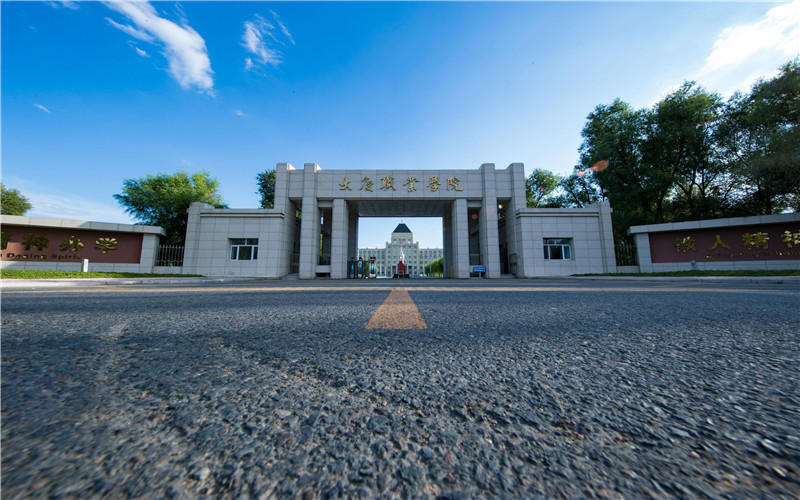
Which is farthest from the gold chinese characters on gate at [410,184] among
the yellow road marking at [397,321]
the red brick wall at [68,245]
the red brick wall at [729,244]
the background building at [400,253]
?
the background building at [400,253]

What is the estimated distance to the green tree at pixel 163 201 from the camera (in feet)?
68.1

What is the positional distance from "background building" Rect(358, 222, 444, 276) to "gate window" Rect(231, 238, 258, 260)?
6777cm

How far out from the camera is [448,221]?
76.3ft

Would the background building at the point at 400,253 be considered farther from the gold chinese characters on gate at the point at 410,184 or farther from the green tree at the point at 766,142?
the green tree at the point at 766,142

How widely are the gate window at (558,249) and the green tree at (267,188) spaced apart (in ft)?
72.9

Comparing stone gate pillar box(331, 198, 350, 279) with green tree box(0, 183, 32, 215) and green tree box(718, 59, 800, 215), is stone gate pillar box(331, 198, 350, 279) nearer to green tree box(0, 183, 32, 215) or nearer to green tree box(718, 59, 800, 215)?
green tree box(718, 59, 800, 215)

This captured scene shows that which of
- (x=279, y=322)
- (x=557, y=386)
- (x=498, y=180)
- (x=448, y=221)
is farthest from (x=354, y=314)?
(x=448, y=221)

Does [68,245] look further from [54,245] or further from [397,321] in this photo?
[397,321]

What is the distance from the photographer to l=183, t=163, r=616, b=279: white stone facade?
→ 17.9 meters

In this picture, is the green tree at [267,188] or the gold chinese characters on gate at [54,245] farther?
the green tree at [267,188]

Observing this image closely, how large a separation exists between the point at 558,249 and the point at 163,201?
89.5 ft

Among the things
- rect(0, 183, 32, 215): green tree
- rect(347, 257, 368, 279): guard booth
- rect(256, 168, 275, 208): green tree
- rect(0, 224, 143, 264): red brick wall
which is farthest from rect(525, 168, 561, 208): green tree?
rect(0, 183, 32, 215): green tree

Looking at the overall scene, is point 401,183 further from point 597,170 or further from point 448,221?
point 597,170

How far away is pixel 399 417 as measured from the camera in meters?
0.73
